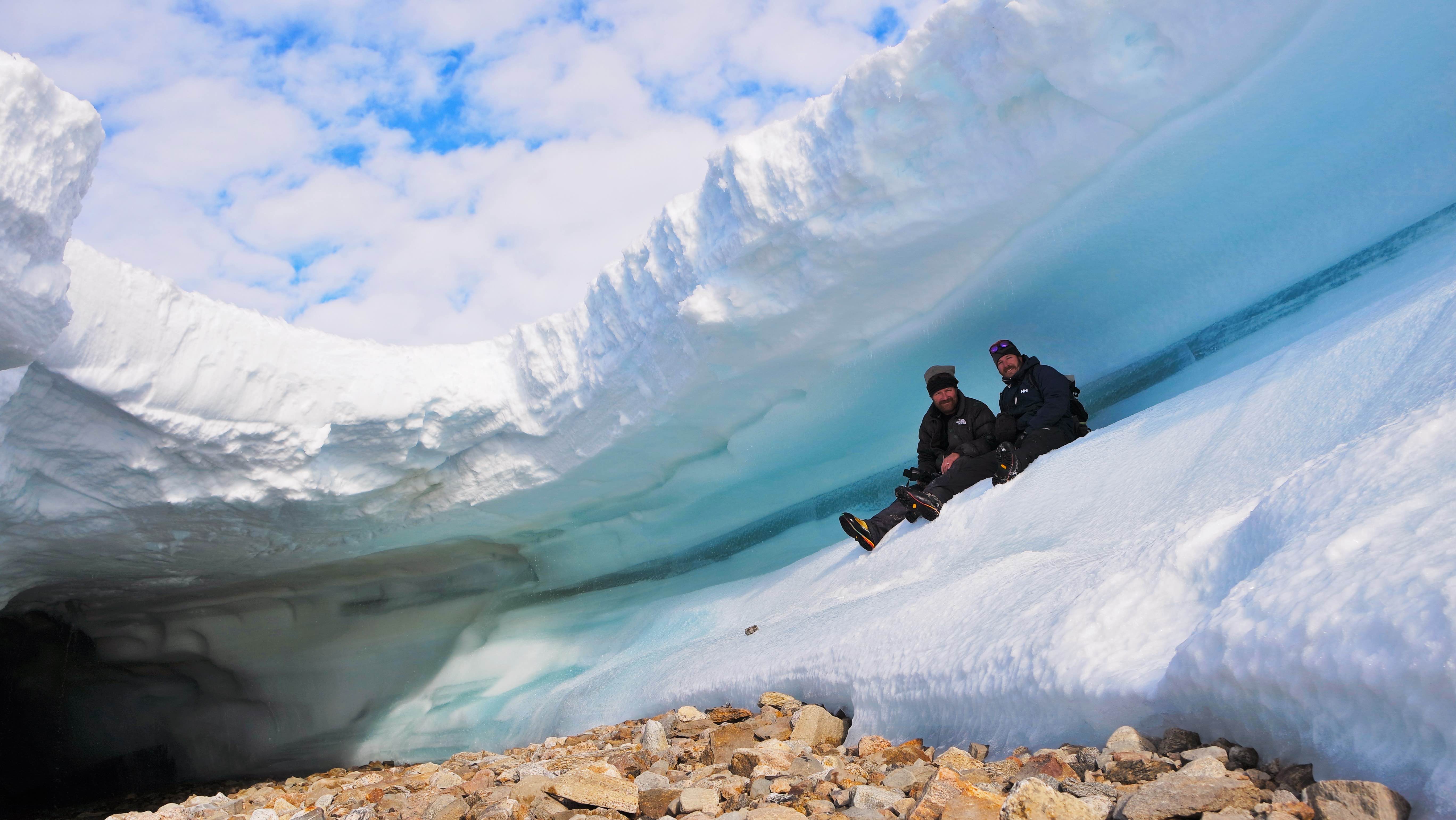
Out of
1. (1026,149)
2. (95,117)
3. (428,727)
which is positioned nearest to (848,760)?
(1026,149)

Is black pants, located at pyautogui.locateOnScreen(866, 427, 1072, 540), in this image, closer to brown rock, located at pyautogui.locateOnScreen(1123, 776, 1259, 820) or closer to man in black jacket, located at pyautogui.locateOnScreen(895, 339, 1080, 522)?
man in black jacket, located at pyautogui.locateOnScreen(895, 339, 1080, 522)

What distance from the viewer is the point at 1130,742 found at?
4.70ft

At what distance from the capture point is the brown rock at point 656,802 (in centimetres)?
185

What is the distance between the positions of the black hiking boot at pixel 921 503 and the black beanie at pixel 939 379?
1.97 ft

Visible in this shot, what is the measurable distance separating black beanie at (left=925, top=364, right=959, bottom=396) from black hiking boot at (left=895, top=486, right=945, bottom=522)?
1.97 feet

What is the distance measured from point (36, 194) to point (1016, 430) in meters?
4.35

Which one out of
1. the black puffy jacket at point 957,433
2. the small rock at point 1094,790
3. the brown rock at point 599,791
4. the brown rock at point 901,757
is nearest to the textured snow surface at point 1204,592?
the brown rock at point 901,757

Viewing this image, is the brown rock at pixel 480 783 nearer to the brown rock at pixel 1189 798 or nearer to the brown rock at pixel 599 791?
the brown rock at pixel 599 791

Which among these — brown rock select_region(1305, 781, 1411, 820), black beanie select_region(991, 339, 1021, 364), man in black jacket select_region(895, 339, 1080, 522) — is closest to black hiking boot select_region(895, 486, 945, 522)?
man in black jacket select_region(895, 339, 1080, 522)

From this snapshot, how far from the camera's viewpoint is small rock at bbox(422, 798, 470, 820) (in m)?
2.15

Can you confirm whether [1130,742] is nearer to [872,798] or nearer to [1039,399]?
[872,798]

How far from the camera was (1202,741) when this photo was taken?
138 cm

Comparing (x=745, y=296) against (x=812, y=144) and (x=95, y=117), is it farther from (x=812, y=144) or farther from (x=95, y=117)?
(x=95, y=117)

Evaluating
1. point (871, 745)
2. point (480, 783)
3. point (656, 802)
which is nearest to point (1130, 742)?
point (871, 745)
